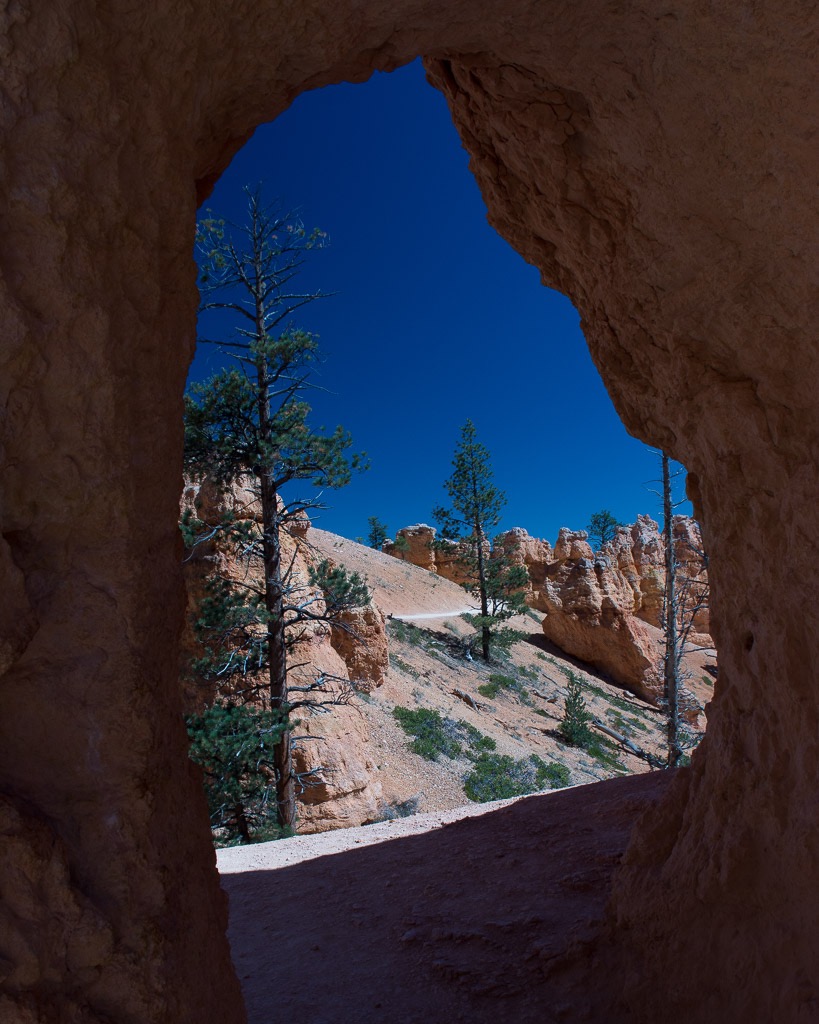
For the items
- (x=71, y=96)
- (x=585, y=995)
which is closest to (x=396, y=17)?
(x=71, y=96)

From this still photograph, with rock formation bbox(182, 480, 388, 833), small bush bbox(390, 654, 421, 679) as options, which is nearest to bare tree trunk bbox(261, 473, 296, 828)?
rock formation bbox(182, 480, 388, 833)

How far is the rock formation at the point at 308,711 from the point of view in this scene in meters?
11.2

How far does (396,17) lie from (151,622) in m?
2.71

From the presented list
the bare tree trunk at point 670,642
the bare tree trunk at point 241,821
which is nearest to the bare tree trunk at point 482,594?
the bare tree trunk at point 670,642

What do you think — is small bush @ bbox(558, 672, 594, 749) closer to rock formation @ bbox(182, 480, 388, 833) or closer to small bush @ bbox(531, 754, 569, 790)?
small bush @ bbox(531, 754, 569, 790)

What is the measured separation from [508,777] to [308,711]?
562 cm

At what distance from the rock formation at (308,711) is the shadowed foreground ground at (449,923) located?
4.56 meters

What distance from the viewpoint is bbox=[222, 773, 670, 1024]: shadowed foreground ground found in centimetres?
374

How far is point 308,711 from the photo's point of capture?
Result: 11617mm

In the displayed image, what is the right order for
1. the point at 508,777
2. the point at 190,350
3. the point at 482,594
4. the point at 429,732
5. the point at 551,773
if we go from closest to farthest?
1. the point at 190,350
2. the point at 508,777
3. the point at 551,773
4. the point at 429,732
5. the point at 482,594

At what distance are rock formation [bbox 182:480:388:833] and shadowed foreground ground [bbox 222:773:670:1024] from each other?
15.0 feet

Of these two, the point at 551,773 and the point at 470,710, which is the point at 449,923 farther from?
the point at 470,710

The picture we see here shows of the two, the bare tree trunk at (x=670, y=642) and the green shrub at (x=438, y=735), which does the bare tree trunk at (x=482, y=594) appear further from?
the bare tree trunk at (x=670, y=642)

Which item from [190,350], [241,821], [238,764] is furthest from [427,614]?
[190,350]
